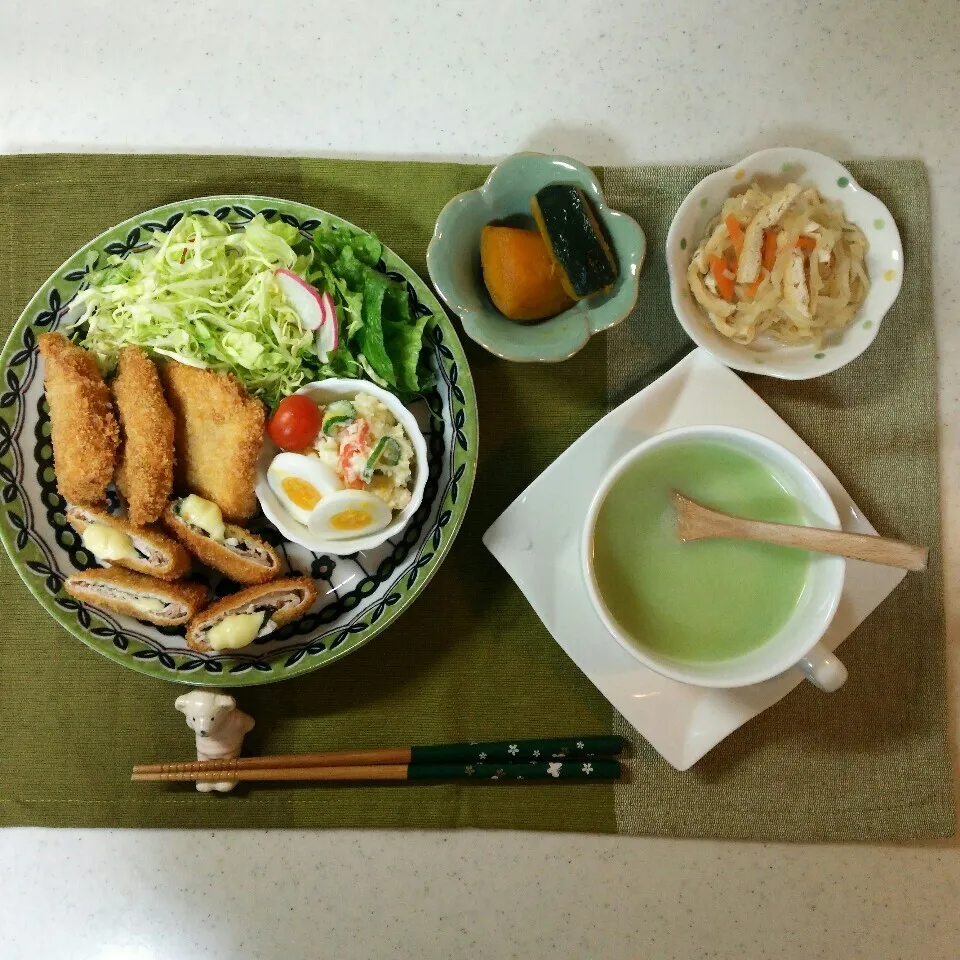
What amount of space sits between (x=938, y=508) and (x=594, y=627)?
33.4 inches

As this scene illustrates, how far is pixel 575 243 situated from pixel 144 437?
0.95 metres

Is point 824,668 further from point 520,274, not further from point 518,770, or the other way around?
point 520,274

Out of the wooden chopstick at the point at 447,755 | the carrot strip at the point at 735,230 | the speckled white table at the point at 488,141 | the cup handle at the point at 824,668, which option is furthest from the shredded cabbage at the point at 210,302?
the cup handle at the point at 824,668

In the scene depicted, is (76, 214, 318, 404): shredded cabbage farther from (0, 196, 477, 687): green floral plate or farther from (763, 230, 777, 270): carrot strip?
(763, 230, 777, 270): carrot strip

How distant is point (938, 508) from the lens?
1.67m

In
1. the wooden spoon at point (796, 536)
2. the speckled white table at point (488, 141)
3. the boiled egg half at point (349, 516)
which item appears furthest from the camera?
the speckled white table at point (488, 141)

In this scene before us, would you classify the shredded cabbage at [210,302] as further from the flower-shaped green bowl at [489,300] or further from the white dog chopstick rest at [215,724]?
the white dog chopstick rest at [215,724]

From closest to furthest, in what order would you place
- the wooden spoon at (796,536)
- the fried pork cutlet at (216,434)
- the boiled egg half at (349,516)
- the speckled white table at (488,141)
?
the wooden spoon at (796,536) < the boiled egg half at (349,516) < the fried pork cutlet at (216,434) < the speckled white table at (488,141)

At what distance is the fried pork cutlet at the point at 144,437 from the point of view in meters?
1.54

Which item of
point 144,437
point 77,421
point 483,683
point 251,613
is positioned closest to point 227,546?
point 251,613

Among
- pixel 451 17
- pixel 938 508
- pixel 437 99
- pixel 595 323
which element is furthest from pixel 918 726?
pixel 451 17

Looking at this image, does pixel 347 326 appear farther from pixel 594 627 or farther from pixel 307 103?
pixel 594 627

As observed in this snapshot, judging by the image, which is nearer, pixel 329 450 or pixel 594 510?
pixel 594 510

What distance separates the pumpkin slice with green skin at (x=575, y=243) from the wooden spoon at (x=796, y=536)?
0.44 meters
